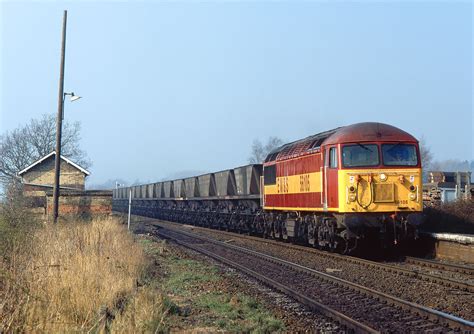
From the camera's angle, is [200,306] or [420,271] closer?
[200,306]

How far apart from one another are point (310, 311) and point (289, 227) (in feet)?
39.3

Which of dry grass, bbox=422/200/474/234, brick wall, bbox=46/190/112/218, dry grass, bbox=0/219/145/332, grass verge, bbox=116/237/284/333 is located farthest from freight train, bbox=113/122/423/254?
brick wall, bbox=46/190/112/218

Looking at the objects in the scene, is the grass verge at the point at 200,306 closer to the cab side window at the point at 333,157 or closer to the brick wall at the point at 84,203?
the cab side window at the point at 333,157

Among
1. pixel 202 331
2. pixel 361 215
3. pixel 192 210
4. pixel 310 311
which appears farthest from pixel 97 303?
pixel 192 210

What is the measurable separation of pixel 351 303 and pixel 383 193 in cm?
679

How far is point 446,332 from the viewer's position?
791 cm

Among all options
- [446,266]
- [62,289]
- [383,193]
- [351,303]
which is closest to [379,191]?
[383,193]

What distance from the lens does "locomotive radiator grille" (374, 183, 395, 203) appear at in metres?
16.5

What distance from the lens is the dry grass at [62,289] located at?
6.86 meters

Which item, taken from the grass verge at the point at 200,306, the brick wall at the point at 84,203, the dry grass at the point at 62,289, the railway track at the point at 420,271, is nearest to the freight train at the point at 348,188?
the railway track at the point at 420,271

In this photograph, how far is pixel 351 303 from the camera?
404 inches

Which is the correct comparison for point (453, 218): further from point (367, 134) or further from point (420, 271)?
point (420, 271)

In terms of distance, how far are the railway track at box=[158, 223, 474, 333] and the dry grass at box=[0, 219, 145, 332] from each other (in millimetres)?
3179

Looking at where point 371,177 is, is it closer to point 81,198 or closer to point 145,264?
point 145,264
